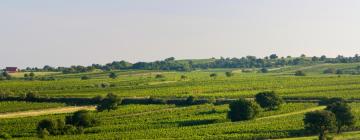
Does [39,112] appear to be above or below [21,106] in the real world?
below

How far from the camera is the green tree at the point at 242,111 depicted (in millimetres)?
102188

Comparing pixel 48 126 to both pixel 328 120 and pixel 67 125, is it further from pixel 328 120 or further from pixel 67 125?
pixel 328 120

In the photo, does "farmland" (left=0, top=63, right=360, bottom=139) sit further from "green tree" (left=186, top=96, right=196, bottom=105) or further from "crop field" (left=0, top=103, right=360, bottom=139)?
"green tree" (left=186, top=96, right=196, bottom=105)

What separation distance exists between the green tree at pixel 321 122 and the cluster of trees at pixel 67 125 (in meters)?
37.5

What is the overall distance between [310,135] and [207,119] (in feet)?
74.0

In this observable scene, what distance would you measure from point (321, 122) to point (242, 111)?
21.0 metres

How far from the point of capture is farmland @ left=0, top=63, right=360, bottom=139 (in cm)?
8994

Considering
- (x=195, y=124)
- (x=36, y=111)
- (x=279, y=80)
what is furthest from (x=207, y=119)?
(x=279, y=80)

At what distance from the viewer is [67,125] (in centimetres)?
9650

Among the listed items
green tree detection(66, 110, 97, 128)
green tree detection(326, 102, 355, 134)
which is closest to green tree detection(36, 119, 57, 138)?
green tree detection(66, 110, 97, 128)

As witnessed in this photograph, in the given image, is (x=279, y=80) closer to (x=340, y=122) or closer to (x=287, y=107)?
(x=287, y=107)

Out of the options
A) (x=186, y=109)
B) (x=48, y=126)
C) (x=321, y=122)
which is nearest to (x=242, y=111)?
(x=186, y=109)

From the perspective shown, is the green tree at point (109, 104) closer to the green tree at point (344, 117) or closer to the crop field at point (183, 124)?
the crop field at point (183, 124)

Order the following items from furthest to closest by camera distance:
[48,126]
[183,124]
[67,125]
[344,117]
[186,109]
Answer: [186,109] < [183,124] < [67,125] < [48,126] < [344,117]
